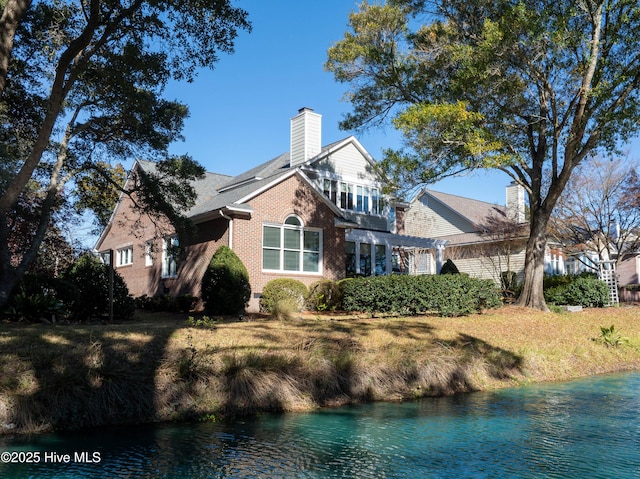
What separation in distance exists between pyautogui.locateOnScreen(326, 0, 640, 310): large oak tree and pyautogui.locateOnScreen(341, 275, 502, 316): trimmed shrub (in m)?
3.53

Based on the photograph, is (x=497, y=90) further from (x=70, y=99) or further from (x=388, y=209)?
(x=70, y=99)

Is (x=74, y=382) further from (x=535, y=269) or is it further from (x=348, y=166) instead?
(x=348, y=166)

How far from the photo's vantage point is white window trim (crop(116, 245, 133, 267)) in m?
27.4

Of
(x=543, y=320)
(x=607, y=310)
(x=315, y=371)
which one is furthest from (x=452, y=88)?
(x=315, y=371)

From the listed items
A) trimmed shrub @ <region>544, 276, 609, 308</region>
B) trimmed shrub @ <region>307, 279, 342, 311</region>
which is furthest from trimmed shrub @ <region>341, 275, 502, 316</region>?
trimmed shrub @ <region>544, 276, 609, 308</region>

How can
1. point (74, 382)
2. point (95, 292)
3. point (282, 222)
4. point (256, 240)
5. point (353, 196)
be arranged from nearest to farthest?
1. point (74, 382)
2. point (95, 292)
3. point (256, 240)
4. point (282, 222)
5. point (353, 196)

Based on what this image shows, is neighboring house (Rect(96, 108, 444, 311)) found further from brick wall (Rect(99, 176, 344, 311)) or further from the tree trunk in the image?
the tree trunk

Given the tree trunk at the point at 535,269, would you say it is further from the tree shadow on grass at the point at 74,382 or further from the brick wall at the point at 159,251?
the tree shadow on grass at the point at 74,382

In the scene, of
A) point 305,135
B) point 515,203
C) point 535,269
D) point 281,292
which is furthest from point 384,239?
point 515,203

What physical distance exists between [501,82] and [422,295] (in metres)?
7.27

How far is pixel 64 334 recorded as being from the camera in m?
10.2

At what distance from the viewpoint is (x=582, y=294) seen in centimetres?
2266

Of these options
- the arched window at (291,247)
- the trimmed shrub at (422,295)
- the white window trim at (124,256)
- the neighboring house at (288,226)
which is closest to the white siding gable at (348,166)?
the neighboring house at (288,226)

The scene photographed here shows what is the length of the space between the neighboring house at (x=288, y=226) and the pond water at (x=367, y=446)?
10.5 m
